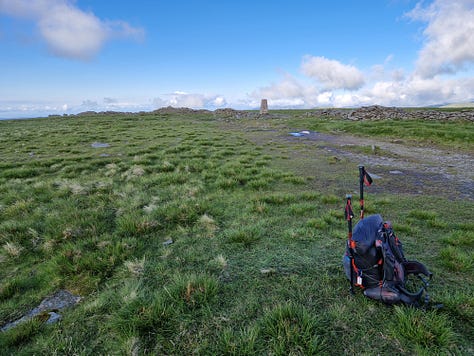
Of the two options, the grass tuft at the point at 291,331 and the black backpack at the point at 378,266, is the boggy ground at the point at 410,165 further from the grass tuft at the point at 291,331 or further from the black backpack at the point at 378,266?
the grass tuft at the point at 291,331

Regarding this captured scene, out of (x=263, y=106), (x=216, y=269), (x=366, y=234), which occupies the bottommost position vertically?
(x=216, y=269)

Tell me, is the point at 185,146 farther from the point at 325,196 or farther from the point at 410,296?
the point at 410,296

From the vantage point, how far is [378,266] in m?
3.27

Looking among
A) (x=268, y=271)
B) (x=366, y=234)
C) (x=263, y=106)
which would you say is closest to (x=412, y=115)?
(x=366, y=234)

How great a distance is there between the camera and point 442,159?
13.5 metres

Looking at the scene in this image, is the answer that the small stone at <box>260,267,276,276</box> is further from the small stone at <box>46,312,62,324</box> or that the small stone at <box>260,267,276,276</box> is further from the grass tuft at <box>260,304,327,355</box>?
the small stone at <box>46,312,62,324</box>

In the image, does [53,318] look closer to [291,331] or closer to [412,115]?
[291,331]

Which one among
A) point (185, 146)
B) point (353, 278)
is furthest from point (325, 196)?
point (185, 146)

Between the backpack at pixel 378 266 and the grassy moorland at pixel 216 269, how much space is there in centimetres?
19

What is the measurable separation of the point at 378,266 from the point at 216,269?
2.63 m

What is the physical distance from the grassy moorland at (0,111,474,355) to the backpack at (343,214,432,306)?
19cm

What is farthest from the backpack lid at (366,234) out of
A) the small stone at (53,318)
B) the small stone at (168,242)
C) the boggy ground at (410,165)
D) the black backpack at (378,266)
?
the boggy ground at (410,165)

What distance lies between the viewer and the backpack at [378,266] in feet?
10.5

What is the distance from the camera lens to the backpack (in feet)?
10.5
